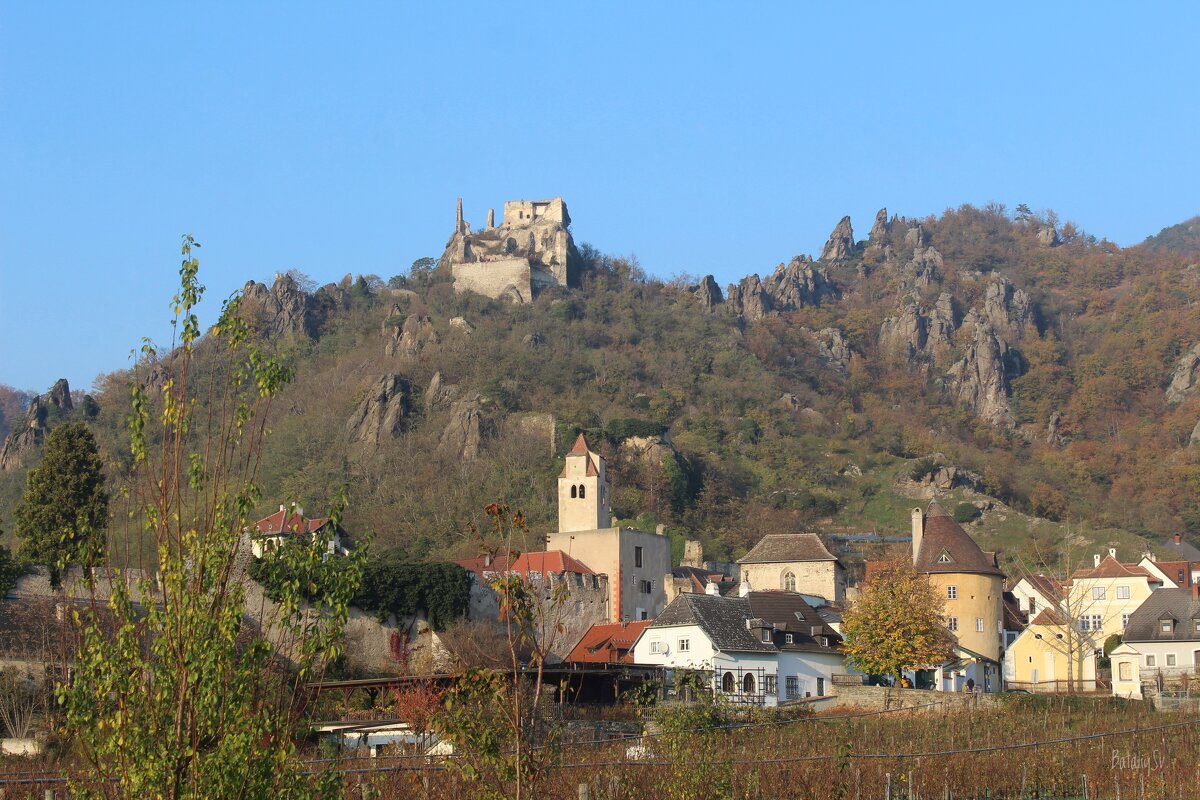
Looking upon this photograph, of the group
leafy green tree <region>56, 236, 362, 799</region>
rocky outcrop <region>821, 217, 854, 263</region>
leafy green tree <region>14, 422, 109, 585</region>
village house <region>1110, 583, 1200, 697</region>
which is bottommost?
village house <region>1110, 583, 1200, 697</region>

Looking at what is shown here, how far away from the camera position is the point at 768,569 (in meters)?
63.5

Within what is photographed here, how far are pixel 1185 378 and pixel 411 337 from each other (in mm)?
65177

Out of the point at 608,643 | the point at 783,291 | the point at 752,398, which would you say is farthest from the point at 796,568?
the point at 783,291

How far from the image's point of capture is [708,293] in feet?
436

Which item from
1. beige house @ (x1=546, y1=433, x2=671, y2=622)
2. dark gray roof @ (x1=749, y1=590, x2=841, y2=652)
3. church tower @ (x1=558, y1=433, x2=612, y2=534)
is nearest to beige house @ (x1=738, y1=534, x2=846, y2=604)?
beige house @ (x1=546, y1=433, x2=671, y2=622)

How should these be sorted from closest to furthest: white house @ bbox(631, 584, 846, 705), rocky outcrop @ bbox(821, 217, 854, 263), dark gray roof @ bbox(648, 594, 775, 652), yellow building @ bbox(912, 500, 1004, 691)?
white house @ bbox(631, 584, 846, 705), dark gray roof @ bbox(648, 594, 775, 652), yellow building @ bbox(912, 500, 1004, 691), rocky outcrop @ bbox(821, 217, 854, 263)

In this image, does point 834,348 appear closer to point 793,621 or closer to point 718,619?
point 793,621

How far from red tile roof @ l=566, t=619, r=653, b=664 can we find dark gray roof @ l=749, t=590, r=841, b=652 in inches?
159

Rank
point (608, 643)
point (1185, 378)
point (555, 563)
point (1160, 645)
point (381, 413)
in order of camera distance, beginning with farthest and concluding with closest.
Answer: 1. point (1185, 378)
2. point (381, 413)
3. point (555, 563)
4. point (608, 643)
5. point (1160, 645)

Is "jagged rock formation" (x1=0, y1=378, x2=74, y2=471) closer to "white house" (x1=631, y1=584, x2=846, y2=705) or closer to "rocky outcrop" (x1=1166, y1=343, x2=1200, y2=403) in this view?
"white house" (x1=631, y1=584, x2=846, y2=705)

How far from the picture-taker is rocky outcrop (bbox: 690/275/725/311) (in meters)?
132

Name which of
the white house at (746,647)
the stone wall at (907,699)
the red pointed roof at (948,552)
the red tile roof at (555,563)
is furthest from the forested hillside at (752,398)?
the stone wall at (907,699)

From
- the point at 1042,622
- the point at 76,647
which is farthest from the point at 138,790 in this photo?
the point at 1042,622

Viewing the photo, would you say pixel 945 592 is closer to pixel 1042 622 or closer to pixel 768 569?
pixel 1042 622
